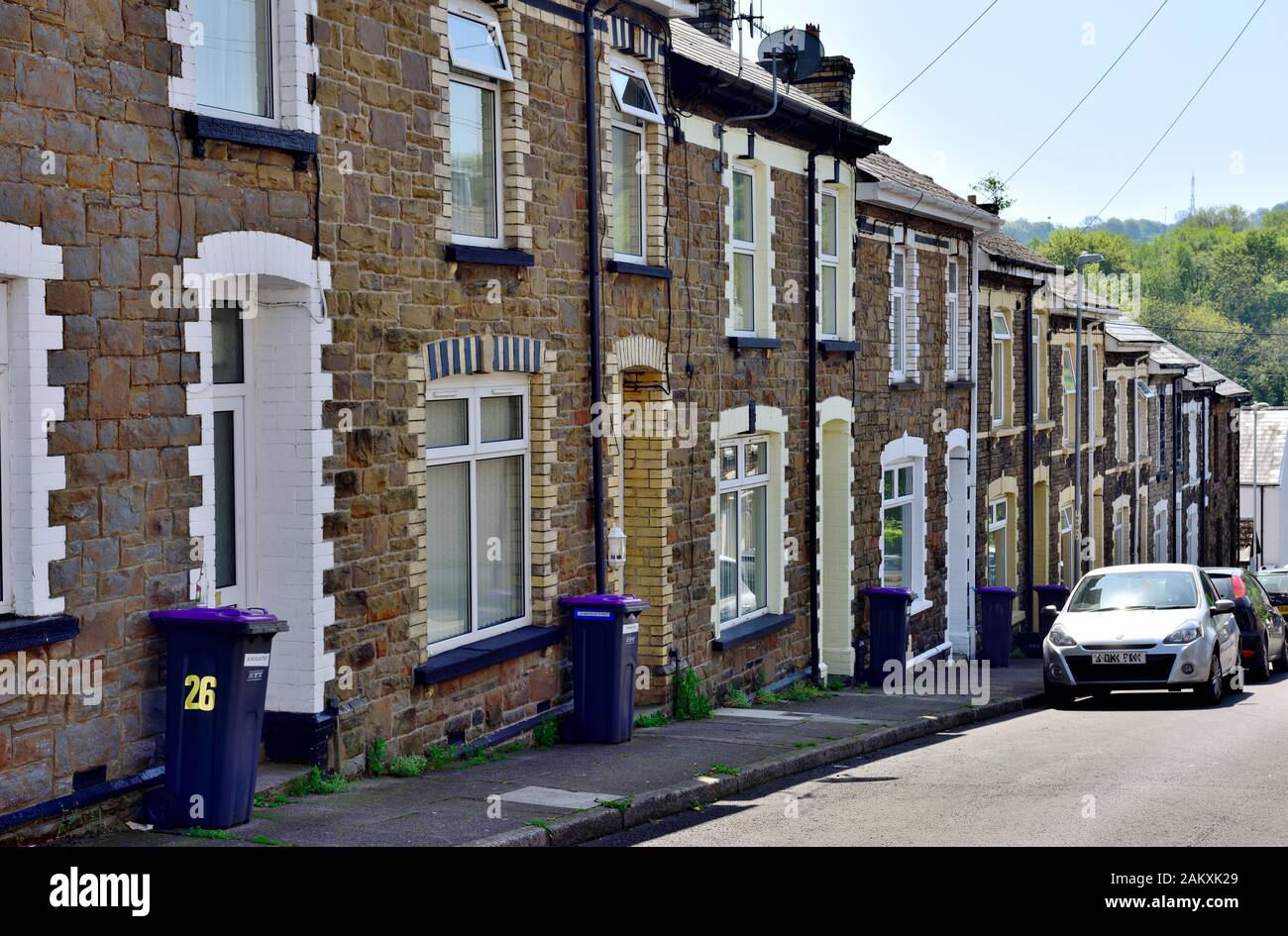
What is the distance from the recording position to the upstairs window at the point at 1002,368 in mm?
27516

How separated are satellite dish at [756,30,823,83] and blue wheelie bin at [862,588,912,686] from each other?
21.4 feet

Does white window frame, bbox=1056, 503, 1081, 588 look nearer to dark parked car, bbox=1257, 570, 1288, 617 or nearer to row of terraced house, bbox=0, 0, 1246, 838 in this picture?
dark parked car, bbox=1257, 570, 1288, 617

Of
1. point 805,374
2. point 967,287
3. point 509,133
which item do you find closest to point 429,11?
point 509,133

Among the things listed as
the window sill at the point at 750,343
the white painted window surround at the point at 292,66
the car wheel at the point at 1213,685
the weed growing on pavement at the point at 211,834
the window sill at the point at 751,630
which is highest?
the white painted window surround at the point at 292,66

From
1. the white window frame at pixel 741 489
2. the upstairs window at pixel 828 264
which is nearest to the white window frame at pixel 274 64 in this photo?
the white window frame at pixel 741 489

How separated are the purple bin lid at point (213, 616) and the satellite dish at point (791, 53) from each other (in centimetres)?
1247

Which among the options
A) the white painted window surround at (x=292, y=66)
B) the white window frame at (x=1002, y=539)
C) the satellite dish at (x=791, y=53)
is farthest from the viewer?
the white window frame at (x=1002, y=539)

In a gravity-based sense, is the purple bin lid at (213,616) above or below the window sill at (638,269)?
below

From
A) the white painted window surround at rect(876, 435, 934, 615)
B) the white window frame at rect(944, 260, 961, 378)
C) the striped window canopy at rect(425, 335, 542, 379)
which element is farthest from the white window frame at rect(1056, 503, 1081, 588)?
the striped window canopy at rect(425, 335, 542, 379)

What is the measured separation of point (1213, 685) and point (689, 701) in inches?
254

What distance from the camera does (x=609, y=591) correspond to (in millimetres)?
13609

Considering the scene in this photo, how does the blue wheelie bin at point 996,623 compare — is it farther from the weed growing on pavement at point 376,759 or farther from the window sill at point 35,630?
the window sill at point 35,630

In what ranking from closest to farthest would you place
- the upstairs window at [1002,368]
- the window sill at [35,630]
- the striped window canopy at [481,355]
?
the window sill at [35,630]
the striped window canopy at [481,355]
the upstairs window at [1002,368]

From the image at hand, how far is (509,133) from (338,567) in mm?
3923
